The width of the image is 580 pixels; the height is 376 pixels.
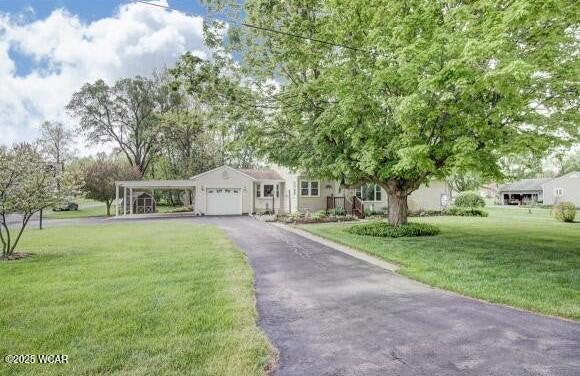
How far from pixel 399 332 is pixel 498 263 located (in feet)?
19.8

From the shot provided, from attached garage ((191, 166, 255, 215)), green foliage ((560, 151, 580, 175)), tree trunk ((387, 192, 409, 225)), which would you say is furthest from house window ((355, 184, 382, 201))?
green foliage ((560, 151, 580, 175))

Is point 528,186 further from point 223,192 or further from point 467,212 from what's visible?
point 223,192

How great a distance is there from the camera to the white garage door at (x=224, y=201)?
2975 centimetres

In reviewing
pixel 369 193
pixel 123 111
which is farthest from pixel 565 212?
pixel 123 111

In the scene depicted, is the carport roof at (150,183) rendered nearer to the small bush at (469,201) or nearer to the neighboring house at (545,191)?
the small bush at (469,201)

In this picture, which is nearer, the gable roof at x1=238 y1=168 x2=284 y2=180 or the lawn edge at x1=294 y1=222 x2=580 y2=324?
the lawn edge at x1=294 y1=222 x2=580 y2=324

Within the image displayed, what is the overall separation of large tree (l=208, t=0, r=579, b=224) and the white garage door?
46.5ft

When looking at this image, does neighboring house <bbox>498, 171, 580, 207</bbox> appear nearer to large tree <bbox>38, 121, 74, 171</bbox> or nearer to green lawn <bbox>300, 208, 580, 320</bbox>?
green lawn <bbox>300, 208, 580, 320</bbox>

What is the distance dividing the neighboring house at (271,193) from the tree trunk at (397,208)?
1104 centimetres

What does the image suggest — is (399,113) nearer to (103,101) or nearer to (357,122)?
(357,122)

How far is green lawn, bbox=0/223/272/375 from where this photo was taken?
13.1 feet

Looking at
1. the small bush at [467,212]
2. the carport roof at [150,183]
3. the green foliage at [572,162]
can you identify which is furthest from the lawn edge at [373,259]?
the green foliage at [572,162]

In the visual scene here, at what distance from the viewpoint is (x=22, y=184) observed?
1099 cm

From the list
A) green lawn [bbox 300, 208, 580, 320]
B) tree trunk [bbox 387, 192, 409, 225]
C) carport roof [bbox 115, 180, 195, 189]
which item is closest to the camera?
green lawn [bbox 300, 208, 580, 320]
